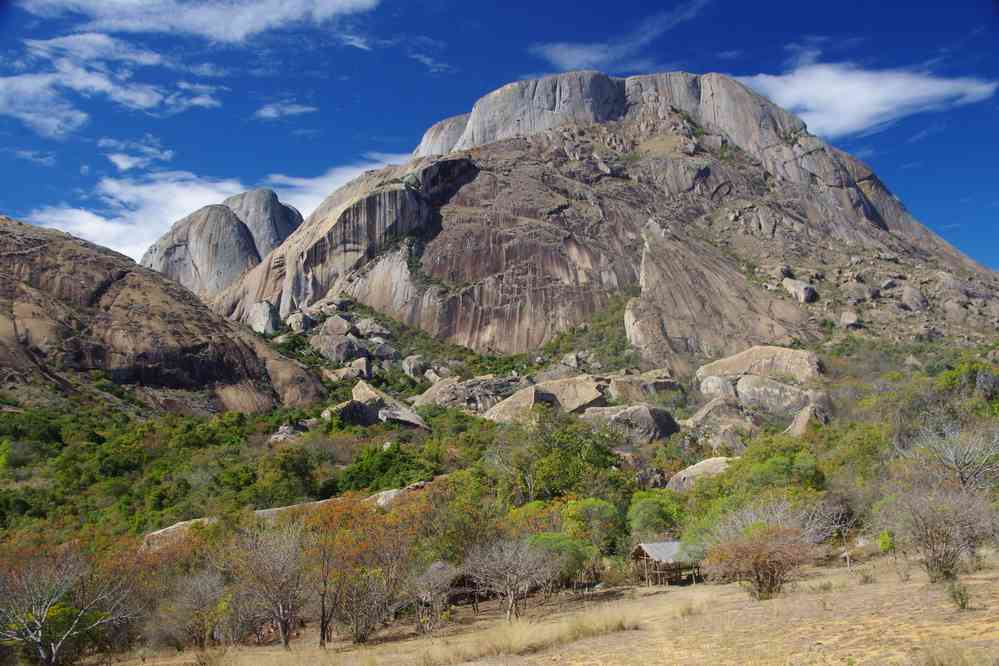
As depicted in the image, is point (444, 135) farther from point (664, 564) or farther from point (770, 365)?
point (664, 564)

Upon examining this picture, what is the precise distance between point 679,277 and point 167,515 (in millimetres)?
73424

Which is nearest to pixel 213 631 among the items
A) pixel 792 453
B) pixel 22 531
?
pixel 22 531

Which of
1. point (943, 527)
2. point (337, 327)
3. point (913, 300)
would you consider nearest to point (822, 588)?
point (943, 527)

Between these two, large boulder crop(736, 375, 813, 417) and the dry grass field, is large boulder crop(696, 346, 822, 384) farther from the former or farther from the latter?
the dry grass field

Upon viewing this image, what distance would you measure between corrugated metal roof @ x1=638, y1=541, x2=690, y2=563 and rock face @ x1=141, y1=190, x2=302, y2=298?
11771 centimetres

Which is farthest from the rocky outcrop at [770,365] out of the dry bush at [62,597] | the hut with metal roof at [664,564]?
the dry bush at [62,597]

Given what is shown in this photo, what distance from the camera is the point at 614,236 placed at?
109 m

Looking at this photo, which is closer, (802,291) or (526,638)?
(526,638)

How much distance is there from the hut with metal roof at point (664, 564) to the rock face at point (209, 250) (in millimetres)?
116549

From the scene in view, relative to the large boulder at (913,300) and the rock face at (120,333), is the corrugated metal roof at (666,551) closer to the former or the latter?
the rock face at (120,333)

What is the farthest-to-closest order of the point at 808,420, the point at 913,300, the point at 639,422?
the point at 913,300, the point at 639,422, the point at 808,420

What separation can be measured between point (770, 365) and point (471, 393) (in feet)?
103

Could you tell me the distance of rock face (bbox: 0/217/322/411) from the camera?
67.8m

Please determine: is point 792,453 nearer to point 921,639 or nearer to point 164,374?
point 921,639
